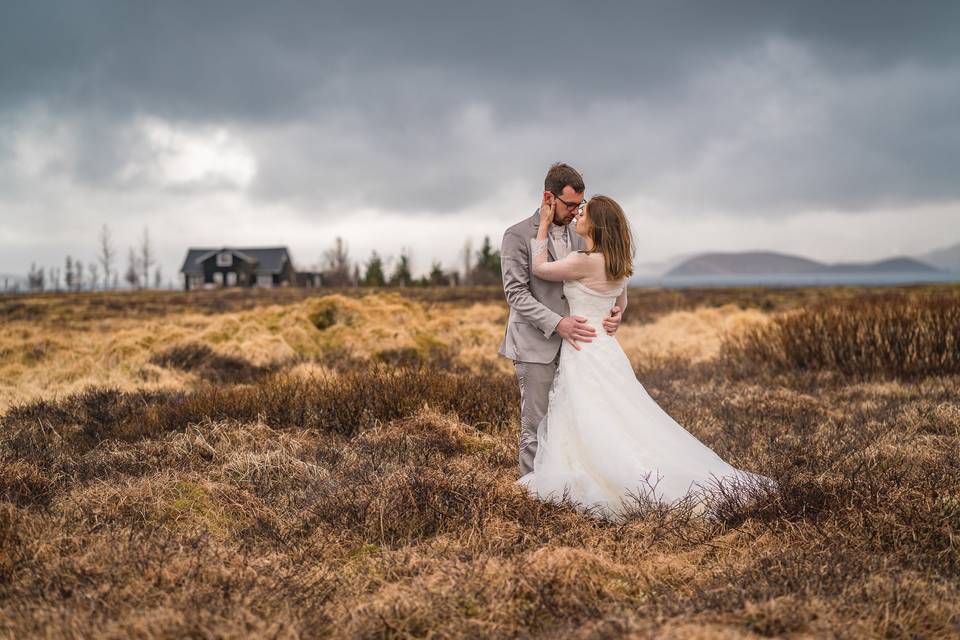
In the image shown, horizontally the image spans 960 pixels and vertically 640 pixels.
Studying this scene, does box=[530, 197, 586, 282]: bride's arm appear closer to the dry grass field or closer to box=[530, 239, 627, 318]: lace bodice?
box=[530, 239, 627, 318]: lace bodice

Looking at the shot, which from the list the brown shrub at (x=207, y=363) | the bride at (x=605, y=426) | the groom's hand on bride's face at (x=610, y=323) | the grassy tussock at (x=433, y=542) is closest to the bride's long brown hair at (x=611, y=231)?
the bride at (x=605, y=426)

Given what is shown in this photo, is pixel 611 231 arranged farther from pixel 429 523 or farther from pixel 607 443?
pixel 429 523

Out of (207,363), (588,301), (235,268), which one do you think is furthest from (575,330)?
(235,268)

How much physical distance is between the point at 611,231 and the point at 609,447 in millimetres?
1259

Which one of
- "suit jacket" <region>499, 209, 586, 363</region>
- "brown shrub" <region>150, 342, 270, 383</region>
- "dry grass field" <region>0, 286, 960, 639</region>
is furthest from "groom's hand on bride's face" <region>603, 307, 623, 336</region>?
"brown shrub" <region>150, 342, 270, 383</region>

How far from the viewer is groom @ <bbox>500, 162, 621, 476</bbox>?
4.06 m

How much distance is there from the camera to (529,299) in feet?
13.7

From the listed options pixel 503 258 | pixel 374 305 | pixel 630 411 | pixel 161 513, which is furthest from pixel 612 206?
pixel 374 305

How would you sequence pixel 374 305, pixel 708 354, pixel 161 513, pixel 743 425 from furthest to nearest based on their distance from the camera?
pixel 374 305 < pixel 708 354 < pixel 743 425 < pixel 161 513

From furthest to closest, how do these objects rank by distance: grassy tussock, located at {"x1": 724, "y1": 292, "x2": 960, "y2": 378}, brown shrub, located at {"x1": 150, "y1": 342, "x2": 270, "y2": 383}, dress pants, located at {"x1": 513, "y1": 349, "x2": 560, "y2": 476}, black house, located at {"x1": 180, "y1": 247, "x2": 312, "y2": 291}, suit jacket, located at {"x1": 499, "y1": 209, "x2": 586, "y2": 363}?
black house, located at {"x1": 180, "y1": 247, "x2": 312, "y2": 291}
brown shrub, located at {"x1": 150, "y1": 342, "x2": 270, "y2": 383}
grassy tussock, located at {"x1": 724, "y1": 292, "x2": 960, "y2": 378}
dress pants, located at {"x1": 513, "y1": 349, "x2": 560, "y2": 476}
suit jacket, located at {"x1": 499, "y1": 209, "x2": 586, "y2": 363}

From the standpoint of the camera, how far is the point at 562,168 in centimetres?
399

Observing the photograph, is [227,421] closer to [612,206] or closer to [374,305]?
[612,206]

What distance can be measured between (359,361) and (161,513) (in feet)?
21.6

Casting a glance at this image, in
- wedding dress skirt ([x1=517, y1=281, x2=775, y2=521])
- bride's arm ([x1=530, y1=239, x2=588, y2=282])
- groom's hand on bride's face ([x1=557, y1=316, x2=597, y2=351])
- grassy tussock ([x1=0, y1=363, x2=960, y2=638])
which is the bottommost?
grassy tussock ([x1=0, y1=363, x2=960, y2=638])
